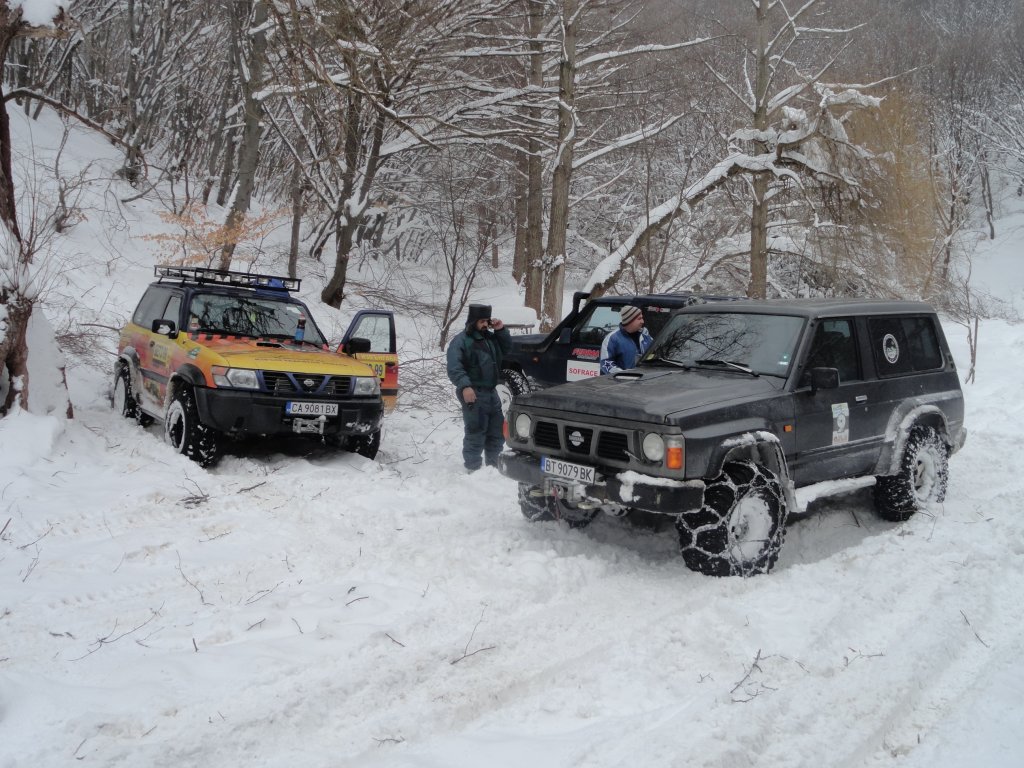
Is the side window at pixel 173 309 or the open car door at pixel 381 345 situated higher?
the side window at pixel 173 309

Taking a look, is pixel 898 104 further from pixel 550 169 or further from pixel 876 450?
pixel 876 450

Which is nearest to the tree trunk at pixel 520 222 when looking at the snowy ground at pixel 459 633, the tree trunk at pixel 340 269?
the tree trunk at pixel 340 269

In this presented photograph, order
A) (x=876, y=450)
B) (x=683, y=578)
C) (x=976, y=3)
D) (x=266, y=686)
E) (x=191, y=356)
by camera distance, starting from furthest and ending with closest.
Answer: (x=976, y=3) < (x=191, y=356) < (x=876, y=450) < (x=683, y=578) < (x=266, y=686)

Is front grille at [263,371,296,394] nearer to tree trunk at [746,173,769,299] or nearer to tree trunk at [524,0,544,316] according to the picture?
tree trunk at [524,0,544,316]

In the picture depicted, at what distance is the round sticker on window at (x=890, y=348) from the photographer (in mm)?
6383

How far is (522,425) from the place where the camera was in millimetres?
5656

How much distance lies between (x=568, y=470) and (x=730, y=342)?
1.73 metres

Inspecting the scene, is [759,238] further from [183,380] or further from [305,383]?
[183,380]

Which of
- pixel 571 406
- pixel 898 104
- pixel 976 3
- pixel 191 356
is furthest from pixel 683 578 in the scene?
pixel 976 3

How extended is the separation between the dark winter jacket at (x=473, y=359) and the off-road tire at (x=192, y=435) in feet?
7.25

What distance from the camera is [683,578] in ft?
16.4

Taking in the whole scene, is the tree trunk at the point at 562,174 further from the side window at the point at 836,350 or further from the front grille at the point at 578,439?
the front grille at the point at 578,439

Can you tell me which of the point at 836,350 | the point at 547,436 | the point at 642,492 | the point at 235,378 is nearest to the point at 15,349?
the point at 235,378

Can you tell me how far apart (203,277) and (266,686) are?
19.9ft
